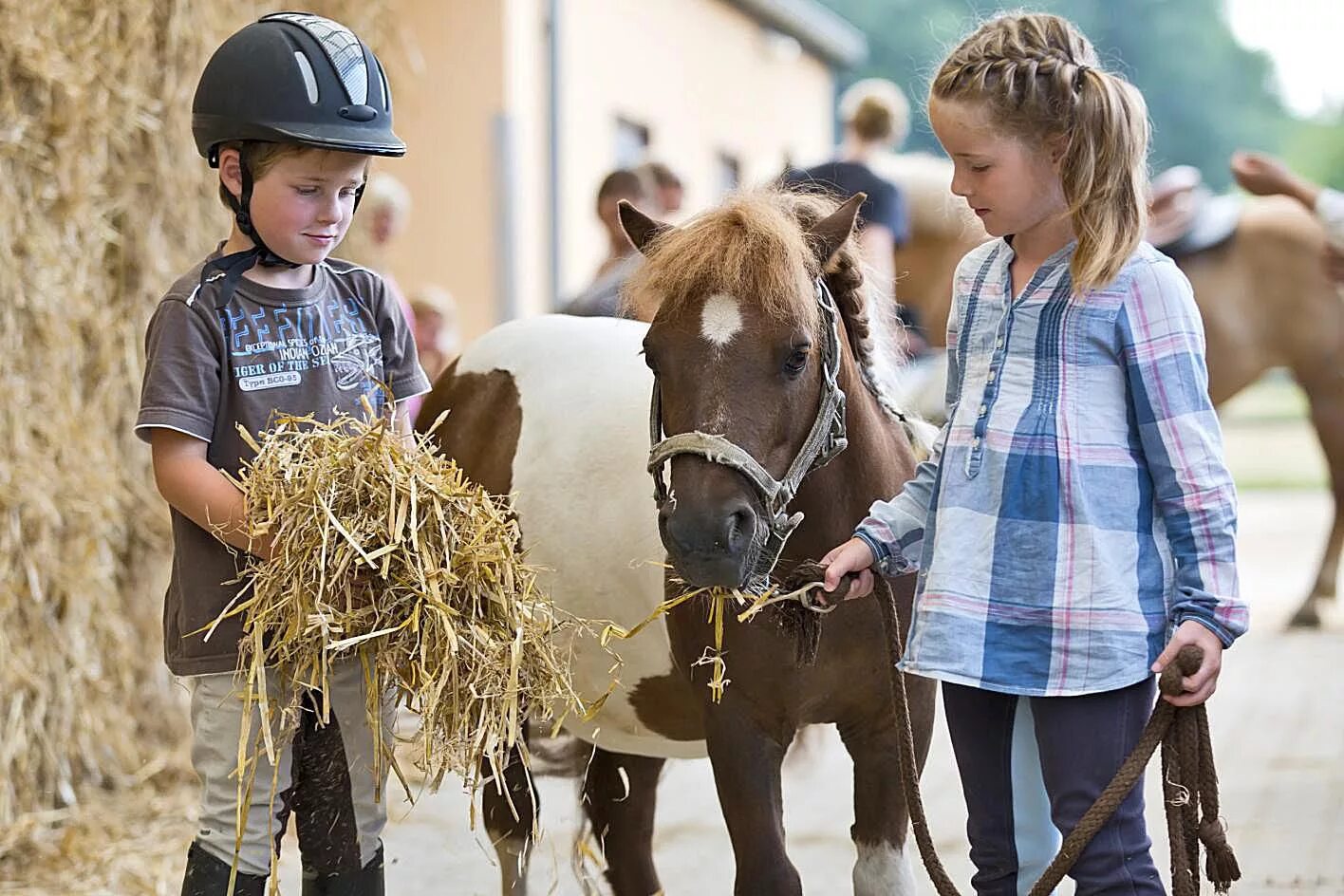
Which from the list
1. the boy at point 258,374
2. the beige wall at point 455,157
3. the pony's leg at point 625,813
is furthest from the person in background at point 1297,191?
the beige wall at point 455,157

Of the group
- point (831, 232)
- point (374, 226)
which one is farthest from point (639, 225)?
point (374, 226)

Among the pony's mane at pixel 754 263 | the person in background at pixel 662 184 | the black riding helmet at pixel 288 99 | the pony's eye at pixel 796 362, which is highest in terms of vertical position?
the person in background at pixel 662 184

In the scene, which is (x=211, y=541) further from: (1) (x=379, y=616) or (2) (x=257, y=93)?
(2) (x=257, y=93)

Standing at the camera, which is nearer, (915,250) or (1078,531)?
(1078,531)

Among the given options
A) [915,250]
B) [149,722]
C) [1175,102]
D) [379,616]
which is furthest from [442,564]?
[1175,102]

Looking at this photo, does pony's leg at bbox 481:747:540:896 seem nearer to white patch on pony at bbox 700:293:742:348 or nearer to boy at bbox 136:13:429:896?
boy at bbox 136:13:429:896

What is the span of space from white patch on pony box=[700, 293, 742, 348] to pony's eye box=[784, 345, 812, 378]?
0.10 meters

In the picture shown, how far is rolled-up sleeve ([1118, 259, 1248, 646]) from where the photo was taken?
6.95 feet

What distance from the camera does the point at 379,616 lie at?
7.65 ft

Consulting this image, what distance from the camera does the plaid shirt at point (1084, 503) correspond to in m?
2.16

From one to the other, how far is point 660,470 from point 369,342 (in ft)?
2.29

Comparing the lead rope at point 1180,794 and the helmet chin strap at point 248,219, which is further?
the helmet chin strap at point 248,219

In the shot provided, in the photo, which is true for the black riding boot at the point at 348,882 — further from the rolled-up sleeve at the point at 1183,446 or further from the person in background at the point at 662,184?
the person in background at the point at 662,184

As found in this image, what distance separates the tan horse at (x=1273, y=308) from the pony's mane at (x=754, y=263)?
18.6 feet
